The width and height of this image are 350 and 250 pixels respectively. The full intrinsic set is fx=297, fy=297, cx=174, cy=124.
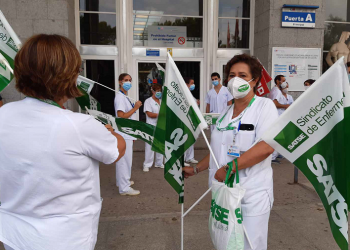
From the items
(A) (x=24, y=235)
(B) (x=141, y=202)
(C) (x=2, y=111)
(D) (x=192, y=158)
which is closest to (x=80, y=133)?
(C) (x=2, y=111)

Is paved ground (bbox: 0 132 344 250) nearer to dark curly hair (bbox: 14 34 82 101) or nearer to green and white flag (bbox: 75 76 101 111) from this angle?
green and white flag (bbox: 75 76 101 111)

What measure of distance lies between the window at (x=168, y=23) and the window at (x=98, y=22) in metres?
0.74

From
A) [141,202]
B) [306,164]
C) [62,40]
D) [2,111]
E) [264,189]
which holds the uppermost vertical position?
[62,40]

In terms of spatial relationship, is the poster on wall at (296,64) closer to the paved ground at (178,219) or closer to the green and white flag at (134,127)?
the paved ground at (178,219)

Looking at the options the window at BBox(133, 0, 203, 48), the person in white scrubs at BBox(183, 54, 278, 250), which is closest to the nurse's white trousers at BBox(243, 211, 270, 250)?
the person in white scrubs at BBox(183, 54, 278, 250)

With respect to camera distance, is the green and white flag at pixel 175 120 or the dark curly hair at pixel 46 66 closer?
the dark curly hair at pixel 46 66

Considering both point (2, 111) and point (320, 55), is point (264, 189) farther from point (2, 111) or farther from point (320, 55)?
point (320, 55)

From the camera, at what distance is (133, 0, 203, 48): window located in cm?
975

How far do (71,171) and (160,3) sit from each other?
944 centimetres

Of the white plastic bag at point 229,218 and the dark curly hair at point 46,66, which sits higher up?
the dark curly hair at point 46,66

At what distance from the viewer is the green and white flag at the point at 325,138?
1.85m

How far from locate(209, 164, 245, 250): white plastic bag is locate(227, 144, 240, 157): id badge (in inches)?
5.7

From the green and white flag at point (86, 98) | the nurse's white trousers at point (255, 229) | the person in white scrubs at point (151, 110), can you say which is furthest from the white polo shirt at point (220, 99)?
the nurse's white trousers at point (255, 229)

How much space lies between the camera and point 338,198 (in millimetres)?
1902
